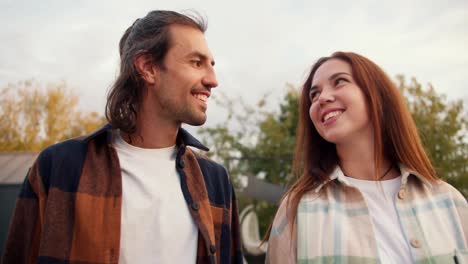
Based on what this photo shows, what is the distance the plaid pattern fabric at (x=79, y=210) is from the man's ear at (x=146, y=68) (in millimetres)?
Answer: 384

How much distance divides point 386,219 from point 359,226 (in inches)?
6.3

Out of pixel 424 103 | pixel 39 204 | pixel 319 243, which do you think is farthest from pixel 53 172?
pixel 424 103

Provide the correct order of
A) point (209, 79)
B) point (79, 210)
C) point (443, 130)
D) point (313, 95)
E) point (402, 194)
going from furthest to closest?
point (443, 130), point (313, 95), point (209, 79), point (402, 194), point (79, 210)

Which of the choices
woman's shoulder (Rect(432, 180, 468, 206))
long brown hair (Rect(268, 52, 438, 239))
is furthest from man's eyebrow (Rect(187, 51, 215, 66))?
woman's shoulder (Rect(432, 180, 468, 206))

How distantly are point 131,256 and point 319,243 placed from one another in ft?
2.82

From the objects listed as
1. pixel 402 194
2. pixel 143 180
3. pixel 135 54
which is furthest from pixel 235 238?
pixel 135 54

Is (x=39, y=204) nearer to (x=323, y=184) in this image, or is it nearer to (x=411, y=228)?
(x=323, y=184)

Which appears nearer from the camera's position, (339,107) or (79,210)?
(79,210)

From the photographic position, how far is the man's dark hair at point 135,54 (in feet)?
6.93

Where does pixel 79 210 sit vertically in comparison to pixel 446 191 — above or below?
below

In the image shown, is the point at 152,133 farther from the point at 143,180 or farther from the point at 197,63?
the point at 197,63

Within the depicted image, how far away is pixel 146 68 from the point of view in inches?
87.0

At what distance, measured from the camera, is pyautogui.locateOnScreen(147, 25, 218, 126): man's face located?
2.07 m

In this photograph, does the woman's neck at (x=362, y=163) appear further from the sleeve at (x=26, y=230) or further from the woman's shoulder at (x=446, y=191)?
the sleeve at (x=26, y=230)
